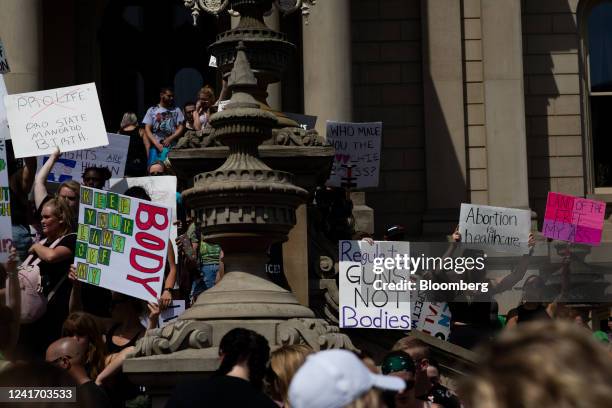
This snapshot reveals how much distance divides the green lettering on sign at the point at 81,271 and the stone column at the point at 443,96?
43.7 feet

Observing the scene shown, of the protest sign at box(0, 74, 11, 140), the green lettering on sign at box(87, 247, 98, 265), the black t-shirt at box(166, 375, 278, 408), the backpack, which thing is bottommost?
the black t-shirt at box(166, 375, 278, 408)

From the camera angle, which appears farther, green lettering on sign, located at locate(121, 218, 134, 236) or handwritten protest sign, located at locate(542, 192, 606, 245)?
handwritten protest sign, located at locate(542, 192, 606, 245)

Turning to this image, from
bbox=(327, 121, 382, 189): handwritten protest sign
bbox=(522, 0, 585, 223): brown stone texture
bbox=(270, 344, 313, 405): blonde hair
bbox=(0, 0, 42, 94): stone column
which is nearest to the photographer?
bbox=(270, 344, 313, 405): blonde hair

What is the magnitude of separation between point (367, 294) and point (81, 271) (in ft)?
8.29

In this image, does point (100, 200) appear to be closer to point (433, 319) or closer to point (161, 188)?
point (161, 188)

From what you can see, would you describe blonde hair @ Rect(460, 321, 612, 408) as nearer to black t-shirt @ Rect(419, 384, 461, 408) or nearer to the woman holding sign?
black t-shirt @ Rect(419, 384, 461, 408)

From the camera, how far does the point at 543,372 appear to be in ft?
7.73

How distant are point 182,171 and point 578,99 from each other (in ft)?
44.3

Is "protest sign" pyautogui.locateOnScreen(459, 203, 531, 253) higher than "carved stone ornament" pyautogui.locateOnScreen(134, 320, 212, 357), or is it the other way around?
"protest sign" pyautogui.locateOnScreen(459, 203, 531, 253)

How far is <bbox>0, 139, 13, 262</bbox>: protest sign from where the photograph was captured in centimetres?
878

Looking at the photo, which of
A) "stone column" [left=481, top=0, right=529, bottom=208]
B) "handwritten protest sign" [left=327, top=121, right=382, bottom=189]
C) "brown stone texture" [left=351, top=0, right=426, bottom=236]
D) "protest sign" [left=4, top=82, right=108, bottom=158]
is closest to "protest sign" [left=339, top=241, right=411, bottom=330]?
"protest sign" [left=4, top=82, right=108, bottom=158]

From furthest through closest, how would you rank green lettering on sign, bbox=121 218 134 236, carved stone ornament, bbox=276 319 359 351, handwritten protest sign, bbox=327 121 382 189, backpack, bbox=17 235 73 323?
handwritten protest sign, bbox=327 121 382 189
green lettering on sign, bbox=121 218 134 236
backpack, bbox=17 235 73 323
carved stone ornament, bbox=276 319 359 351

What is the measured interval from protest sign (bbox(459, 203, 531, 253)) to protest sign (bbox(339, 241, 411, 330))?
114 inches

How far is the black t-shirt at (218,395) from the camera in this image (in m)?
4.94
